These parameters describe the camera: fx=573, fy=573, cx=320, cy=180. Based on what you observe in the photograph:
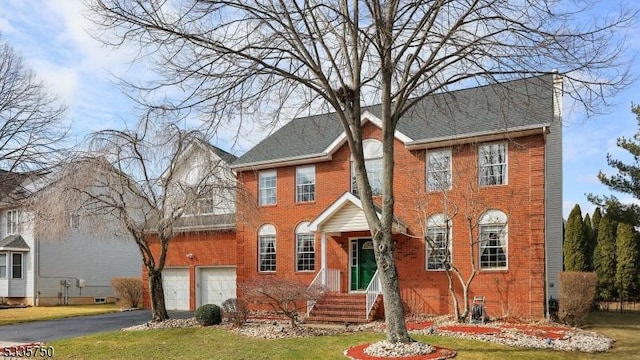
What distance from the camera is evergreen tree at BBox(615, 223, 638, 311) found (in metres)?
24.7

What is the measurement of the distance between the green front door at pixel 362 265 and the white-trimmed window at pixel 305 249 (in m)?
1.77

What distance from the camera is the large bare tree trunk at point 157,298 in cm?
1959

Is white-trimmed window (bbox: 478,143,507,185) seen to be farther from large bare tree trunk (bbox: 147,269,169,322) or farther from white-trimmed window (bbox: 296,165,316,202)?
large bare tree trunk (bbox: 147,269,169,322)

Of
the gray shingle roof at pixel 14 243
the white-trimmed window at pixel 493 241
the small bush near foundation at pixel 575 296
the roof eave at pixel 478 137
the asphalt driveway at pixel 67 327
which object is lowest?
the asphalt driveway at pixel 67 327

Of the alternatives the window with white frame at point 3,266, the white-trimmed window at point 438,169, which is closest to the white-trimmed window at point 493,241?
the white-trimmed window at point 438,169

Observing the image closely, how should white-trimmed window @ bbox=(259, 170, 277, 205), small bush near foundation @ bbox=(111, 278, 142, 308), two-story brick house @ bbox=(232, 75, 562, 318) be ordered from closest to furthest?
two-story brick house @ bbox=(232, 75, 562, 318) → white-trimmed window @ bbox=(259, 170, 277, 205) → small bush near foundation @ bbox=(111, 278, 142, 308)

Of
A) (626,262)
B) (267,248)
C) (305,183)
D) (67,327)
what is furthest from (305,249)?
(626,262)

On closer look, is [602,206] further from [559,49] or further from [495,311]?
[559,49]

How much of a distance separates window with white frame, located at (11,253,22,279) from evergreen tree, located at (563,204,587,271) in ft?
97.7

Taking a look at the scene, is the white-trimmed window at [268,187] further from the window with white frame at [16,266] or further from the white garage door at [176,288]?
the window with white frame at [16,266]

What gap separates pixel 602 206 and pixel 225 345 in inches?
798

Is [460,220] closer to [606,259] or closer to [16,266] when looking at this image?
[606,259]

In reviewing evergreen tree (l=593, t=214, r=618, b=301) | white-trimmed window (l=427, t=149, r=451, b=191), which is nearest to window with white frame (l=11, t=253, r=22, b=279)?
white-trimmed window (l=427, t=149, r=451, b=191)

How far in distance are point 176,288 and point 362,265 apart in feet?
33.5
